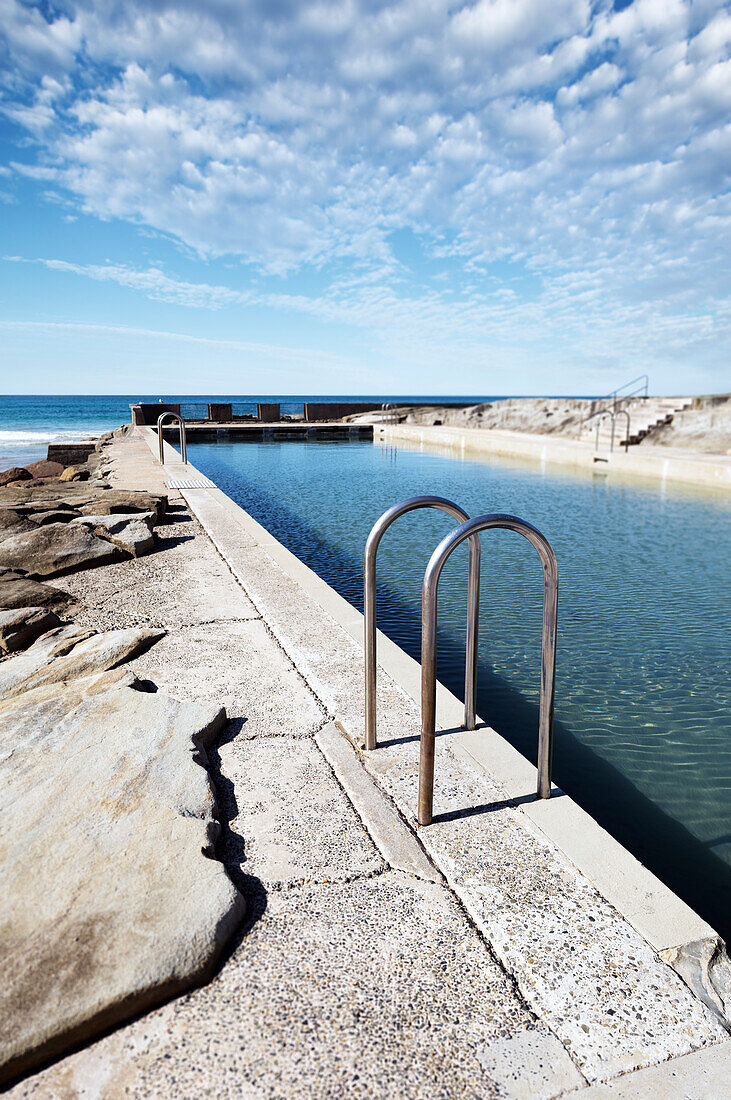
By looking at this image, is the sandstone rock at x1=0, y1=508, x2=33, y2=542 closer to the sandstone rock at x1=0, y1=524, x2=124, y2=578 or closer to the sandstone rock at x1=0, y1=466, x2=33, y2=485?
the sandstone rock at x1=0, y1=524, x2=124, y2=578

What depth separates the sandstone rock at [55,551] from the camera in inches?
219

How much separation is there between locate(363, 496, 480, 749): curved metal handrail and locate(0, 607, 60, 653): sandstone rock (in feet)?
8.09

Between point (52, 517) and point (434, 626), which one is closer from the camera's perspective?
point (434, 626)

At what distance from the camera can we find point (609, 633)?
5457 mm

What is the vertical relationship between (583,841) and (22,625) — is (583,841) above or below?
below

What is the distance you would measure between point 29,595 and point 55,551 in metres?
1.07

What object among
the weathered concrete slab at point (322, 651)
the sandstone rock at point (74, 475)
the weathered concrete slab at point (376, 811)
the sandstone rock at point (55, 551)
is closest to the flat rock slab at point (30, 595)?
the sandstone rock at point (55, 551)

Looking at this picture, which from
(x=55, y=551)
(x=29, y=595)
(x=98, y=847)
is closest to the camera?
(x=98, y=847)

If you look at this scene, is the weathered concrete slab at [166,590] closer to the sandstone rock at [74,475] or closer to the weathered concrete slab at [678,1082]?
the weathered concrete slab at [678,1082]

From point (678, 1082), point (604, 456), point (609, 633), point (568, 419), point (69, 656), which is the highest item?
point (568, 419)

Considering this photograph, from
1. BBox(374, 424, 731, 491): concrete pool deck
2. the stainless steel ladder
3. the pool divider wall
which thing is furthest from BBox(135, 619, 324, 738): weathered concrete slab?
BBox(374, 424, 731, 491): concrete pool deck

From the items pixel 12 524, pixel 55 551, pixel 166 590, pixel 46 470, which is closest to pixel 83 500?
pixel 12 524

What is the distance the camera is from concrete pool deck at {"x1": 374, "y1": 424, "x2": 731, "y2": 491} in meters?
14.0

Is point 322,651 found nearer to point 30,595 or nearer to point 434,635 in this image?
point 434,635
